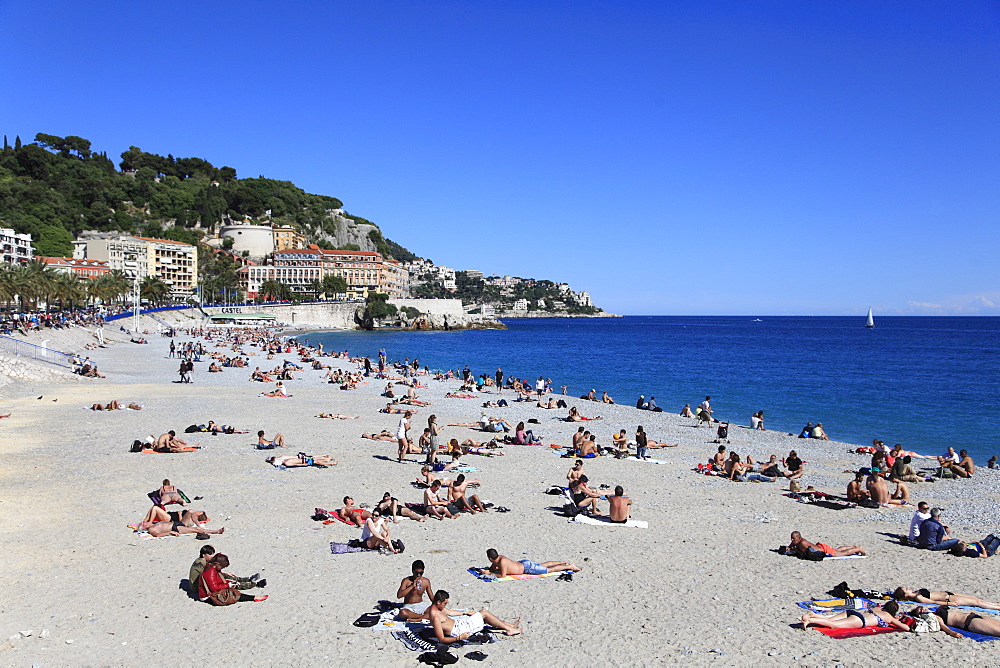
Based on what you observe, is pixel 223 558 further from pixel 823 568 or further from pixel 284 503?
pixel 823 568

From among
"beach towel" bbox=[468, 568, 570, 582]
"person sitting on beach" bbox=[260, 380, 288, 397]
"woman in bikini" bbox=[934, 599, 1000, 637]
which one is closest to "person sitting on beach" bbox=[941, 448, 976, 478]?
"woman in bikini" bbox=[934, 599, 1000, 637]

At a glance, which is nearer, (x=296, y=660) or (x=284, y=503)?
(x=296, y=660)

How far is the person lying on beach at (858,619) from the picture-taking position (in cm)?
641

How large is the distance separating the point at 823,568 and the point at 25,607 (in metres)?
8.81

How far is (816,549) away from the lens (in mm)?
8664

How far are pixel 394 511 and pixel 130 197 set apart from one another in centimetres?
14197

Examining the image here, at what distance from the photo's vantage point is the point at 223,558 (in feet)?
22.6

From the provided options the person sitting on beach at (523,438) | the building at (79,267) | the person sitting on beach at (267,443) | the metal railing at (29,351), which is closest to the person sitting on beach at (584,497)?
the person sitting on beach at (523,438)

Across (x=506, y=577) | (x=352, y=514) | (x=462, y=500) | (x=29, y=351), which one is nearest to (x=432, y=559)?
(x=506, y=577)

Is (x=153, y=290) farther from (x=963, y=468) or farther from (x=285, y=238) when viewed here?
(x=963, y=468)

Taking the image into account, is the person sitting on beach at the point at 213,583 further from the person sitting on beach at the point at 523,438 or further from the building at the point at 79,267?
the building at the point at 79,267

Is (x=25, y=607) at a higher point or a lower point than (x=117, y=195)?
lower

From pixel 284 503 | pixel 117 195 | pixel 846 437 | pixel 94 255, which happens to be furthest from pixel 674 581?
pixel 117 195

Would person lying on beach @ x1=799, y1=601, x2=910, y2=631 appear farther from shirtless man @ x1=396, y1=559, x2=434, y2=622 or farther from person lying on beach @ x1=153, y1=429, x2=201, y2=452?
person lying on beach @ x1=153, y1=429, x2=201, y2=452
